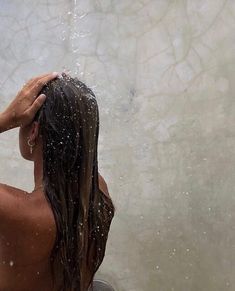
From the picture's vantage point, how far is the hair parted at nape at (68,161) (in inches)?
64.1

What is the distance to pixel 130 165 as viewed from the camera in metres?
2.72

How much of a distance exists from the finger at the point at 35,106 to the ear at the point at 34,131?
0.02 m

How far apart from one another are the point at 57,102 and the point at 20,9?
46.8 inches

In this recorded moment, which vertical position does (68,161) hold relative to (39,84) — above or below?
below

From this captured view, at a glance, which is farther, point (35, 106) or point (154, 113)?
point (154, 113)

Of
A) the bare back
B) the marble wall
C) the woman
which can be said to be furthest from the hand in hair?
the marble wall

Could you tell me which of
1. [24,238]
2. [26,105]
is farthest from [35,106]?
[24,238]

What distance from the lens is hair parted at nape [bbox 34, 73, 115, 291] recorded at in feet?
5.34

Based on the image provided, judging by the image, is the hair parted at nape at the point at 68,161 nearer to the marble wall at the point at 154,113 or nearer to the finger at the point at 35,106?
the finger at the point at 35,106

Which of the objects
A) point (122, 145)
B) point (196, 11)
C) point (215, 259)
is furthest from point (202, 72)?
point (215, 259)

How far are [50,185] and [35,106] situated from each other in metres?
0.18

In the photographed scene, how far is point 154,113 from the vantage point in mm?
2703

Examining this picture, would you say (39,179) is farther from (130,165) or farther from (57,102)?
(130,165)

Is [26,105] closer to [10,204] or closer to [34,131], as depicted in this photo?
[34,131]
